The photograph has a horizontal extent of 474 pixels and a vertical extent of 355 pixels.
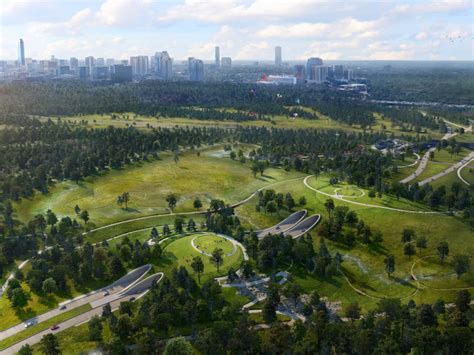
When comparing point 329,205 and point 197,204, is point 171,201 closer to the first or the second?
point 197,204

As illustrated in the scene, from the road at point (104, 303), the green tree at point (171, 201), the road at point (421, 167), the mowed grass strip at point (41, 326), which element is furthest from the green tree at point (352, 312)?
the road at point (421, 167)

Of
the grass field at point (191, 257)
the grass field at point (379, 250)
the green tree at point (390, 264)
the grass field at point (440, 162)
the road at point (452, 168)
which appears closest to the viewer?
the grass field at point (379, 250)

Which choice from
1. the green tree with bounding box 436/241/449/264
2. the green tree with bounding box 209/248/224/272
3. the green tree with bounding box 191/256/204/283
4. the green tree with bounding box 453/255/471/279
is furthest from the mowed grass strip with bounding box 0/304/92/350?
the green tree with bounding box 436/241/449/264

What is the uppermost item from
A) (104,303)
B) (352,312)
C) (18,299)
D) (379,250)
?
(379,250)

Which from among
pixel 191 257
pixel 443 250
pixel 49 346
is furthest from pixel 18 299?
pixel 443 250

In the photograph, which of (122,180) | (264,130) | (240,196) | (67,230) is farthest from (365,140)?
(67,230)

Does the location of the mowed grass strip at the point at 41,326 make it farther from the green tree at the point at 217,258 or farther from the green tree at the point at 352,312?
the green tree at the point at 352,312
